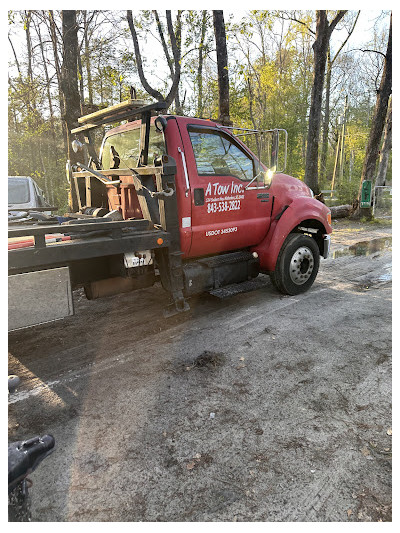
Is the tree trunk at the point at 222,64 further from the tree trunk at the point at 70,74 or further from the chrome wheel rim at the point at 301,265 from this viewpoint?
the chrome wheel rim at the point at 301,265

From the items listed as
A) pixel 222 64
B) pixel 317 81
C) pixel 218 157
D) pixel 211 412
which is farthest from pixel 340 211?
pixel 211 412

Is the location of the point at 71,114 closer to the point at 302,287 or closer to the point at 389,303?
the point at 302,287

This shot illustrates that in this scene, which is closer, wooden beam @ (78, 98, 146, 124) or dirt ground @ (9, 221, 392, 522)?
dirt ground @ (9, 221, 392, 522)

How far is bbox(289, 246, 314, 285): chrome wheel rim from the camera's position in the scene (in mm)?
5609

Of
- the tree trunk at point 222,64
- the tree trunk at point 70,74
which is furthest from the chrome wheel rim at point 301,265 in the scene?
the tree trunk at point 222,64

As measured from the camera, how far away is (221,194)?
4.79m

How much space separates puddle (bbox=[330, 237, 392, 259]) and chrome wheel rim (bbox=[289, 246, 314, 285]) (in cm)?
286

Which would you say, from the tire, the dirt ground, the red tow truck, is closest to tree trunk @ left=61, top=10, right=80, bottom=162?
the red tow truck

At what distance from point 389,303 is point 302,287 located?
1234 millimetres

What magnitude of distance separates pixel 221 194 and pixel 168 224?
95cm

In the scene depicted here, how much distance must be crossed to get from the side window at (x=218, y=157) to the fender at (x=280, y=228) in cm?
78

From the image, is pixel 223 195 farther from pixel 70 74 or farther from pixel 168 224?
pixel 70 74

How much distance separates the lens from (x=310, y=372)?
3523 millimetres

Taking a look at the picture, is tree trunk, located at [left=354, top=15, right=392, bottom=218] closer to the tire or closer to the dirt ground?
the tire
